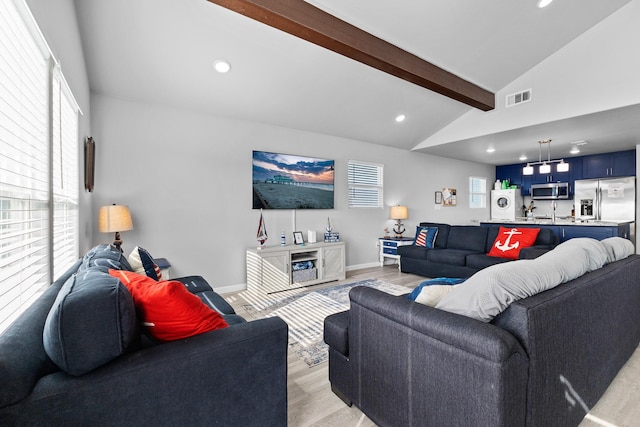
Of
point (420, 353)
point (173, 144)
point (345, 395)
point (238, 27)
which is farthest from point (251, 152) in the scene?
point (420, 353)

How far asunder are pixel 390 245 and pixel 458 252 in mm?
1310

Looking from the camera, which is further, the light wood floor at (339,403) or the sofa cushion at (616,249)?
the sofa cushion at (616,249)

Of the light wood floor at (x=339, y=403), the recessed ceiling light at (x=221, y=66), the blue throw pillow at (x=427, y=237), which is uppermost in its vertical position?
the recessed ceiling light at (x=221, y=66)

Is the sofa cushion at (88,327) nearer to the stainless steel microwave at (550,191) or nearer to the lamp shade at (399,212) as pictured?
the lamp shade at (399,212)

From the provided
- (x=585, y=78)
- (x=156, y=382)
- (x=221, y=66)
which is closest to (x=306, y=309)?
(x=156, y=382)

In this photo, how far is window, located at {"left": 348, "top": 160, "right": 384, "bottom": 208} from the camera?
18.2 feet

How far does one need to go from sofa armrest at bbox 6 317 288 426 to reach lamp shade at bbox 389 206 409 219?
15.6 feet

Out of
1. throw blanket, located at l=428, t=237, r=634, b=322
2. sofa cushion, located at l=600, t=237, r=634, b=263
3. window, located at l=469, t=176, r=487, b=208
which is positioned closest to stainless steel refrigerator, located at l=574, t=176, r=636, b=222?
window, located at l=469, t=176, r=487, b=208

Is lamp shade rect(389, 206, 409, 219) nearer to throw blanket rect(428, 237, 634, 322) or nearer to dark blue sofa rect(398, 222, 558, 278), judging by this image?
dark blue sofa rect(398, 222, 558, 278)

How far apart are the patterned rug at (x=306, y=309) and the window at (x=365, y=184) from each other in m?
1.61

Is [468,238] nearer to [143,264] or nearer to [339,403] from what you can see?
[339,403]

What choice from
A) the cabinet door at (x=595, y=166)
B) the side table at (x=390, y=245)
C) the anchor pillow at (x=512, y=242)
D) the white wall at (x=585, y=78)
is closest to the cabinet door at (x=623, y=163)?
the cabinet door at (x=595, y=166)

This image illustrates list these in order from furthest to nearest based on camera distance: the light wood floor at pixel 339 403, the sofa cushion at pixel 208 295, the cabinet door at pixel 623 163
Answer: the cabinet door at pixel 623 163 < the sofa cushion at pixel 208 295 < the light wood floor at pixel 339 403

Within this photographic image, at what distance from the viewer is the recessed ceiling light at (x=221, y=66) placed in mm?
3189
